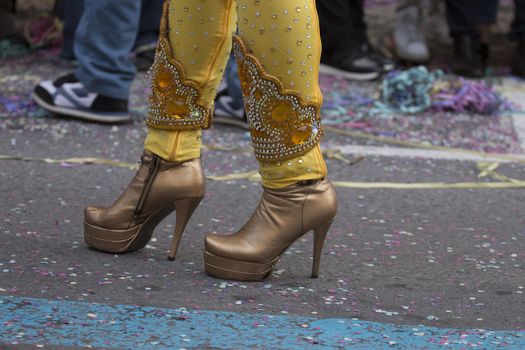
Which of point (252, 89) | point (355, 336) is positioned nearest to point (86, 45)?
point (252, 89)

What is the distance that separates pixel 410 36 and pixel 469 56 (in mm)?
365

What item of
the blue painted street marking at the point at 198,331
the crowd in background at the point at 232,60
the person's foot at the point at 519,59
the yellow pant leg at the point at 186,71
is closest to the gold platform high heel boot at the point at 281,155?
the yellow pant leg at the point at 186,71

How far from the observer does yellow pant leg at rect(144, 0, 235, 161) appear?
7.66 feet

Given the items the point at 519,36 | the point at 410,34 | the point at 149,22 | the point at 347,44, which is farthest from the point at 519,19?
the point at 149,22

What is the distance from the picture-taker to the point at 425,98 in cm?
475

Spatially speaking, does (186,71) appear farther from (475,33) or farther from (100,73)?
(475,33)

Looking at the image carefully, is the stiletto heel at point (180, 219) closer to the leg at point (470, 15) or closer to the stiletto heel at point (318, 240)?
the stiletto heel at point (318, 240)

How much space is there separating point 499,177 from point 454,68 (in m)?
2.55

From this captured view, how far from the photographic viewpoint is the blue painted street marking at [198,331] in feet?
6.27

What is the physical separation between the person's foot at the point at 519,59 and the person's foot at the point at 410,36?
480 mm

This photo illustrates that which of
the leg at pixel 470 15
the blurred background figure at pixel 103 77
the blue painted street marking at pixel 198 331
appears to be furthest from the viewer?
the leg at pixel 470 15

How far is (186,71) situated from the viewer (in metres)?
2.38

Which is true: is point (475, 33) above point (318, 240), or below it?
below

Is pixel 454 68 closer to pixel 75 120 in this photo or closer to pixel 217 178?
pixel 75 120
